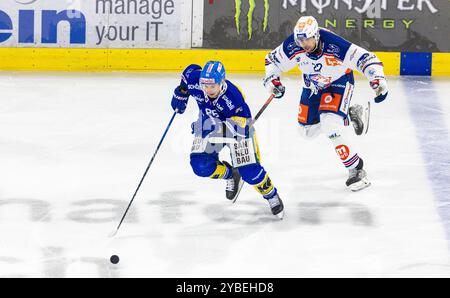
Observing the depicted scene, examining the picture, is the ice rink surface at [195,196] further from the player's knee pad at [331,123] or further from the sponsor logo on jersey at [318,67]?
the sponsor logo on jersey at [318,67]

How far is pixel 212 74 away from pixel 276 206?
96cm

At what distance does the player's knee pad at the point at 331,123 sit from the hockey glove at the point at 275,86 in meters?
0.34

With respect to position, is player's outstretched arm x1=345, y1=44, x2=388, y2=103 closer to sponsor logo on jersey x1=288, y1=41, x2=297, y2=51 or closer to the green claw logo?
sponsor logo on jersey x1=288, y1=41, x2=297, y2=51

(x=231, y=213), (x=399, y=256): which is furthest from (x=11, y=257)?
(x=399, y=256)

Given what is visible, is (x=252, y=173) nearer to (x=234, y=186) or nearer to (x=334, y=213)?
(x=234, y=186)

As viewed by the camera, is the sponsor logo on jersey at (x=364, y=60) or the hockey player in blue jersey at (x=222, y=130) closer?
the hockey player in blue jersey at (x=222, y=130)

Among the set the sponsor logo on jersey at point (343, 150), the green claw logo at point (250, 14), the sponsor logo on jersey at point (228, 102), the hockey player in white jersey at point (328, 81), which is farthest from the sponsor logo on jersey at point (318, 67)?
the green claw logo at point (250, 14)

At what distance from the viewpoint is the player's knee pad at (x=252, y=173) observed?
7473 millimetres

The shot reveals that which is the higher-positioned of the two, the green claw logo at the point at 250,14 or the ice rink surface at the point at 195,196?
the green claw logo at the point at 250,14

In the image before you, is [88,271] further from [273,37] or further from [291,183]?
[273,37]

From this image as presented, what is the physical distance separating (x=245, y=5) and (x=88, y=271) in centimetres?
650

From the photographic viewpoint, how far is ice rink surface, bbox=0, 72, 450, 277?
268 inches

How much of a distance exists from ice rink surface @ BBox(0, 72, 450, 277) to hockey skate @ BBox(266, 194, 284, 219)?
7 centimetres

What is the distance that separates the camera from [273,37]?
500 inches
